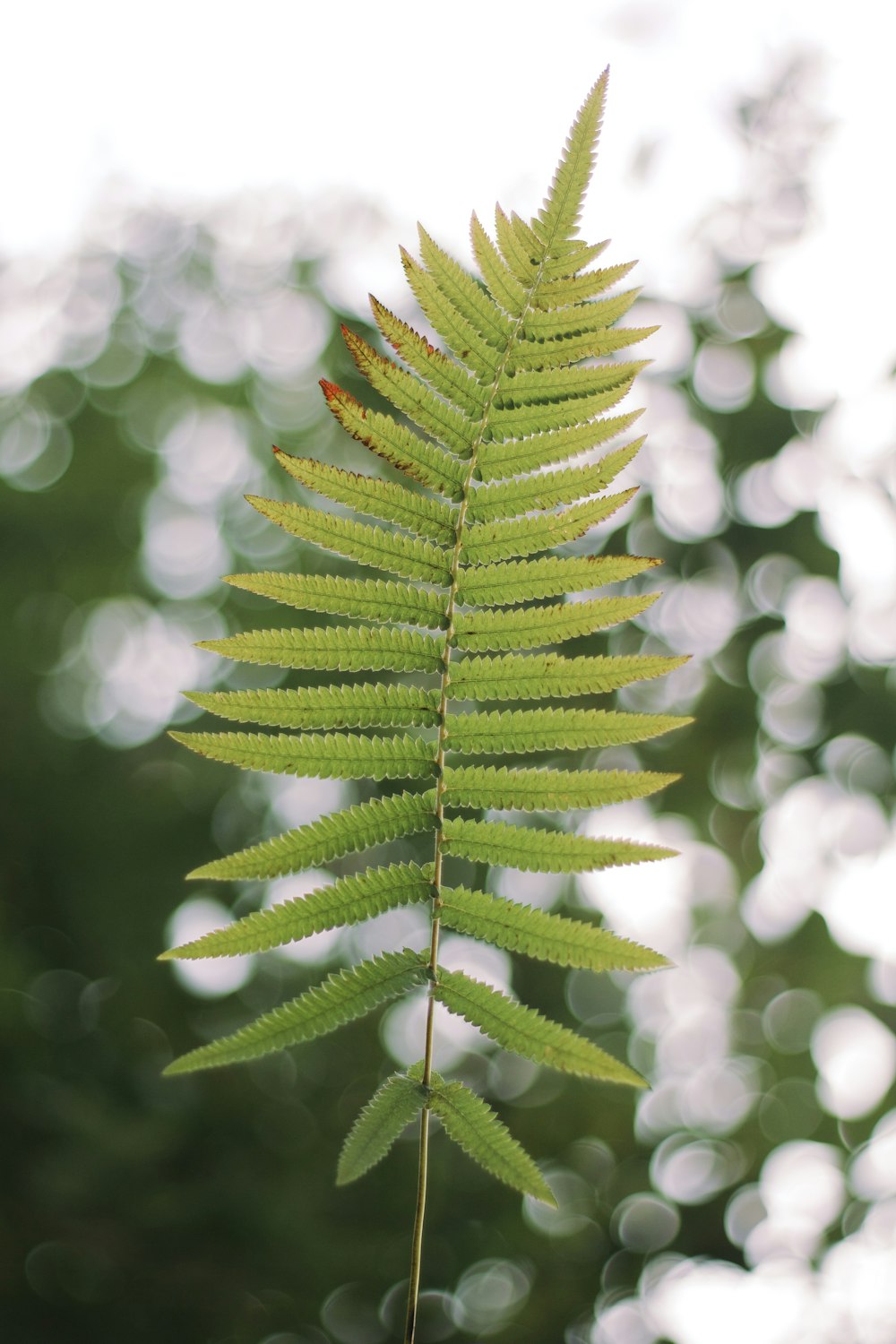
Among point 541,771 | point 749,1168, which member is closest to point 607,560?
point 541,771

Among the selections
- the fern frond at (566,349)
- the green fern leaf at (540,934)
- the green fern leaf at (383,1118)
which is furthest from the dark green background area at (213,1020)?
the green fern leaf at (383,1118)

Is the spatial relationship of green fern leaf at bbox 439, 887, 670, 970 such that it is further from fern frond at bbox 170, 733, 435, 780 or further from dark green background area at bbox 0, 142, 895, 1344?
dark green background area at bbox 0, 142, 895, 1344

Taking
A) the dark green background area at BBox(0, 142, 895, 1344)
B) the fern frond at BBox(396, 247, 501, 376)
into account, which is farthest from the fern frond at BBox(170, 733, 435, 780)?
the dark green background area at BBox(0, 142, 895, 1344)

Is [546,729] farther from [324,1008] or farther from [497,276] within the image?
[497,276]

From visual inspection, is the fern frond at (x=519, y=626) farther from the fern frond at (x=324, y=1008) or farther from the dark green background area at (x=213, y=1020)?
the dark green background area at (x=213, y=1020)

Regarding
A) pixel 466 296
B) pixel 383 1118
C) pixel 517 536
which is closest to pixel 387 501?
pixel 517 536

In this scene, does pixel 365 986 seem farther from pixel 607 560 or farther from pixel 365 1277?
pixel 365 1277

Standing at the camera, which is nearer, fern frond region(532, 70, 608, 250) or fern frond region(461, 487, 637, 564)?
fern frond region(532, 70, 608, 250)
